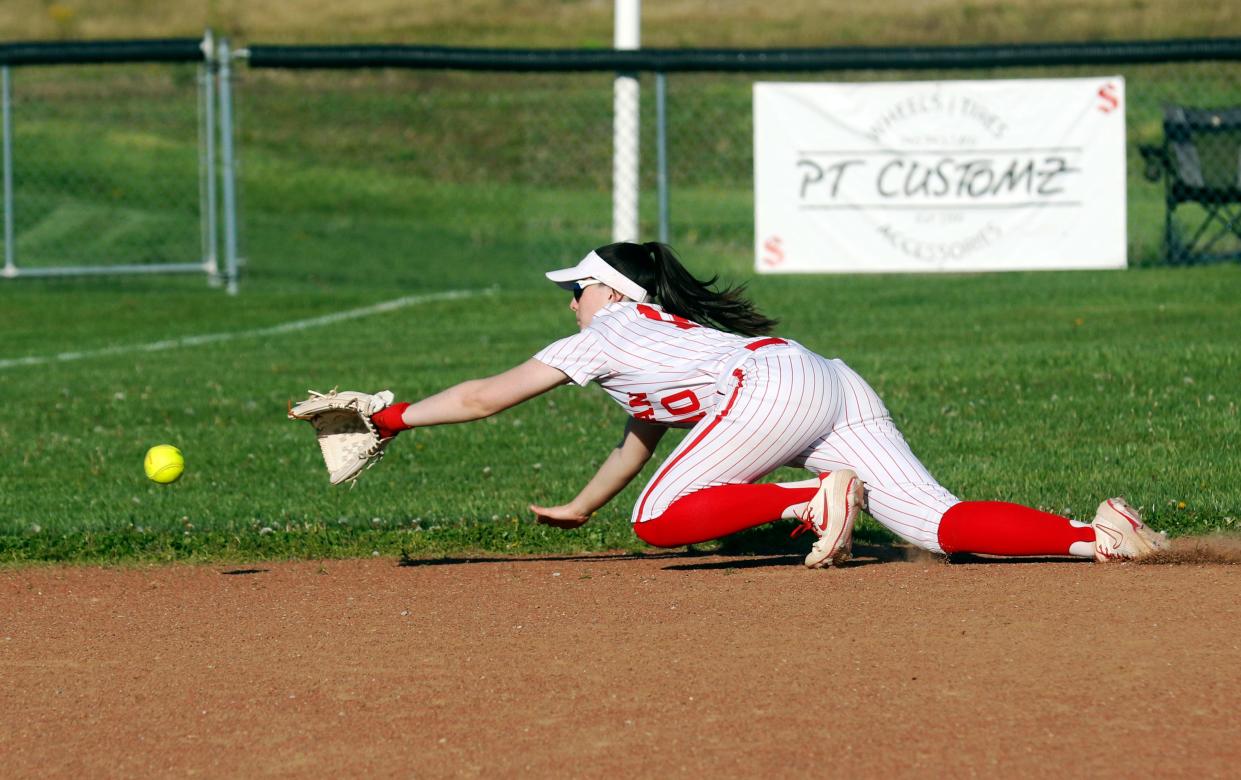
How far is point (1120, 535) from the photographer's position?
202 inches

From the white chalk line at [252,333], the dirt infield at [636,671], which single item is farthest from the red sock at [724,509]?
the white chalk line at [252,333]

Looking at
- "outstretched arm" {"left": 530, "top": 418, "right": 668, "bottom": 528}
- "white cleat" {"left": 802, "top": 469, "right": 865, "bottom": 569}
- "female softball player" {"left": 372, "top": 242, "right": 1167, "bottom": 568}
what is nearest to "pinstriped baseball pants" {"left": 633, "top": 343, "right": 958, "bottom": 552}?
"female softball player" {"left": 372, "top": 242, "right": 1167, "bottom": 568}

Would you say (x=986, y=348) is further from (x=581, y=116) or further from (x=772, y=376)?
(x=581, y=116)

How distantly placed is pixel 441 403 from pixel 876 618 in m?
1.49

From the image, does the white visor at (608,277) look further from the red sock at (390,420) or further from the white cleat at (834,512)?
the white cleat at (834,512)

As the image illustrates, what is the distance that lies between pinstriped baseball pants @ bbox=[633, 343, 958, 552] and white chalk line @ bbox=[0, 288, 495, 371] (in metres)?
6.79

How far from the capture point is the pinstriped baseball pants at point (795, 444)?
5.15 m

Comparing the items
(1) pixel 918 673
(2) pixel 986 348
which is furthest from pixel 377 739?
(2) pixel 986 348

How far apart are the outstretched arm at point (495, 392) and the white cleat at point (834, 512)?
0.87m

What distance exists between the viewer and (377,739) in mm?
3811

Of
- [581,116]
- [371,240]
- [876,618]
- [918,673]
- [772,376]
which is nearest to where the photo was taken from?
[918,673]

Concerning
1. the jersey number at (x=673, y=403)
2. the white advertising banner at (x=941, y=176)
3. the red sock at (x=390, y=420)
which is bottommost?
the red sock at (x=390, y=420)

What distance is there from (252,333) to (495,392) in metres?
7.37

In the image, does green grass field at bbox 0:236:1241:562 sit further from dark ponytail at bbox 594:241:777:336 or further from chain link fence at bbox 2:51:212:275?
chain link fence at bbox 2:51:212:275
